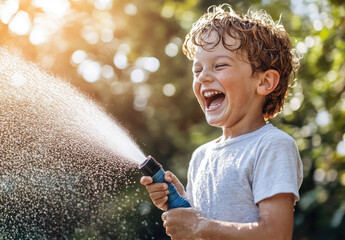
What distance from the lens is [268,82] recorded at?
1963 mm

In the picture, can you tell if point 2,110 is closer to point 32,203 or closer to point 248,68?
point 32,203

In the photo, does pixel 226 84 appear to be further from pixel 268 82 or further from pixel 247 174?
pixel 247 174

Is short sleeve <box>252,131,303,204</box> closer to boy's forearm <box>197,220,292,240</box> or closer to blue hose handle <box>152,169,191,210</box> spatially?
boy's forearm <box>197,220,292,240</box>

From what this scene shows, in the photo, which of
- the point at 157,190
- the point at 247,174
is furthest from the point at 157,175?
the point at 247,174

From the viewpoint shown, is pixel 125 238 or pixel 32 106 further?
pixel 125 238

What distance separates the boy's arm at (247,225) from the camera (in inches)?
59.9

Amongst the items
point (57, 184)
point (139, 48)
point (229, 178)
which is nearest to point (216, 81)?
point (229, 178)

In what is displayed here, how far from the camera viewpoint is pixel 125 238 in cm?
461

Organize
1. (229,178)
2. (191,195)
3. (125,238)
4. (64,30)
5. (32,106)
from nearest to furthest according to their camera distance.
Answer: (229,178) → (191,195) → (32,106) → (125,238) → (64,30)

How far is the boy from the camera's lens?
1561 millimetres

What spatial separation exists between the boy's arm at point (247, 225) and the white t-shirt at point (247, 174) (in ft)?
0.15

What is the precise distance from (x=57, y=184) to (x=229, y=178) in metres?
2.58

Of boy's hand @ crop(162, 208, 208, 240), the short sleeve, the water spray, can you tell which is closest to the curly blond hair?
the short sleeve

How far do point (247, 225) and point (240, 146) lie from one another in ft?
1.23
